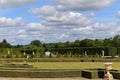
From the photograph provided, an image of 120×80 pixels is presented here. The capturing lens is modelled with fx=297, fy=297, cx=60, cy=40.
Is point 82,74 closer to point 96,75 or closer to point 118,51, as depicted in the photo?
point 96,75

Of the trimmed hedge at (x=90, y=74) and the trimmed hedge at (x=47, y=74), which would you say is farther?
the trimmed hedge at (x=47, y=74)

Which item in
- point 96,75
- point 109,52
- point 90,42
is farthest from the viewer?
point 90,42

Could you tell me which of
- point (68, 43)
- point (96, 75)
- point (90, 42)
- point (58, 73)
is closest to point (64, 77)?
point (58, 73)

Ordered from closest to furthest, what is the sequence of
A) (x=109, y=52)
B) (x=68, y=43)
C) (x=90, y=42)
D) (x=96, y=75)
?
(x=96, y=75)
(x=109, y=52)
(x=90, y=42)
(x=68, y=43)

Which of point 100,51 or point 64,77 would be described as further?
point 100,51

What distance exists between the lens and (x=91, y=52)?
4988 centimetres

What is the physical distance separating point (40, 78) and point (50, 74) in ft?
2.01

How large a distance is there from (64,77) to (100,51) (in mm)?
33714

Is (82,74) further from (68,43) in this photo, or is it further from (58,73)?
(68,43)

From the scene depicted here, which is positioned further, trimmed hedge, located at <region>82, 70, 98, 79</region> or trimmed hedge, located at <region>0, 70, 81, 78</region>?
trimmed hedge, located at <region>0, 70, 81, 78</region>

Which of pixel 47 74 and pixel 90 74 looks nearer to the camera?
pixel 90 74

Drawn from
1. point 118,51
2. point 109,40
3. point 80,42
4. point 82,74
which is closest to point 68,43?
point 80,42

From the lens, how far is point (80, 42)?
77.7 metres

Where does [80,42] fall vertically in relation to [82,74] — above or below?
above
